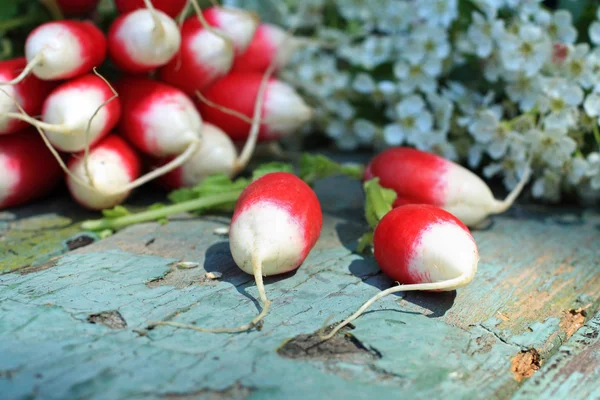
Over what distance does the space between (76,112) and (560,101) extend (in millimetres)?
1085

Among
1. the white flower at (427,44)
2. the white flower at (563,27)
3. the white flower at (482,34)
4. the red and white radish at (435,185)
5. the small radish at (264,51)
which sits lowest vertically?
the red and white radish at (435,185)

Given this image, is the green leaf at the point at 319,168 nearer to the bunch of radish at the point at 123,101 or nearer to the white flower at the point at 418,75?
the bunch of radish at the point at 123,101

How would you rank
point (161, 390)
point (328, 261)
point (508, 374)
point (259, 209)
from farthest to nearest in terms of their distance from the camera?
point (328, 261) → point (259, 209) → point (508, 374) → point (161, 390)

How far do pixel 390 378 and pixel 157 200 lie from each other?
94cm

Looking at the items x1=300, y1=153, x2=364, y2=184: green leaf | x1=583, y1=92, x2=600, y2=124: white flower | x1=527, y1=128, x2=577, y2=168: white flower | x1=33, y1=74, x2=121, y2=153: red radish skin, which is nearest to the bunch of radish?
x1=33, y1=74, x2=121, y2=153: red radish skin

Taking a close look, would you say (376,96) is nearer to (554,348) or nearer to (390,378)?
(554,348)

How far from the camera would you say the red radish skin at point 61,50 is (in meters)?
1.19

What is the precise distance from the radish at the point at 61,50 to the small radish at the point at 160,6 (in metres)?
0.13

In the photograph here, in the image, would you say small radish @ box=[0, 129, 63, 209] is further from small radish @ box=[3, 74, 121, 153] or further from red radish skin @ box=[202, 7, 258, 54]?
red radish skin @ box=[202, 7, 258, 54]

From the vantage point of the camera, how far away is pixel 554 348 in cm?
89

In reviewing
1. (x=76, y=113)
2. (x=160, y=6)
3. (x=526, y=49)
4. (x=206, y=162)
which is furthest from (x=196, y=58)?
(x=526, y=49)

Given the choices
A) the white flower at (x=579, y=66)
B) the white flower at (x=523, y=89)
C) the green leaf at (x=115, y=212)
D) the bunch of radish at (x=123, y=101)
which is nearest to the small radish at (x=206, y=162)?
the bunch of radish at (x=123, y=101)

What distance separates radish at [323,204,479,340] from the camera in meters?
0.93

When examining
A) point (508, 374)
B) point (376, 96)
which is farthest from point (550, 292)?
point (376, 96)
